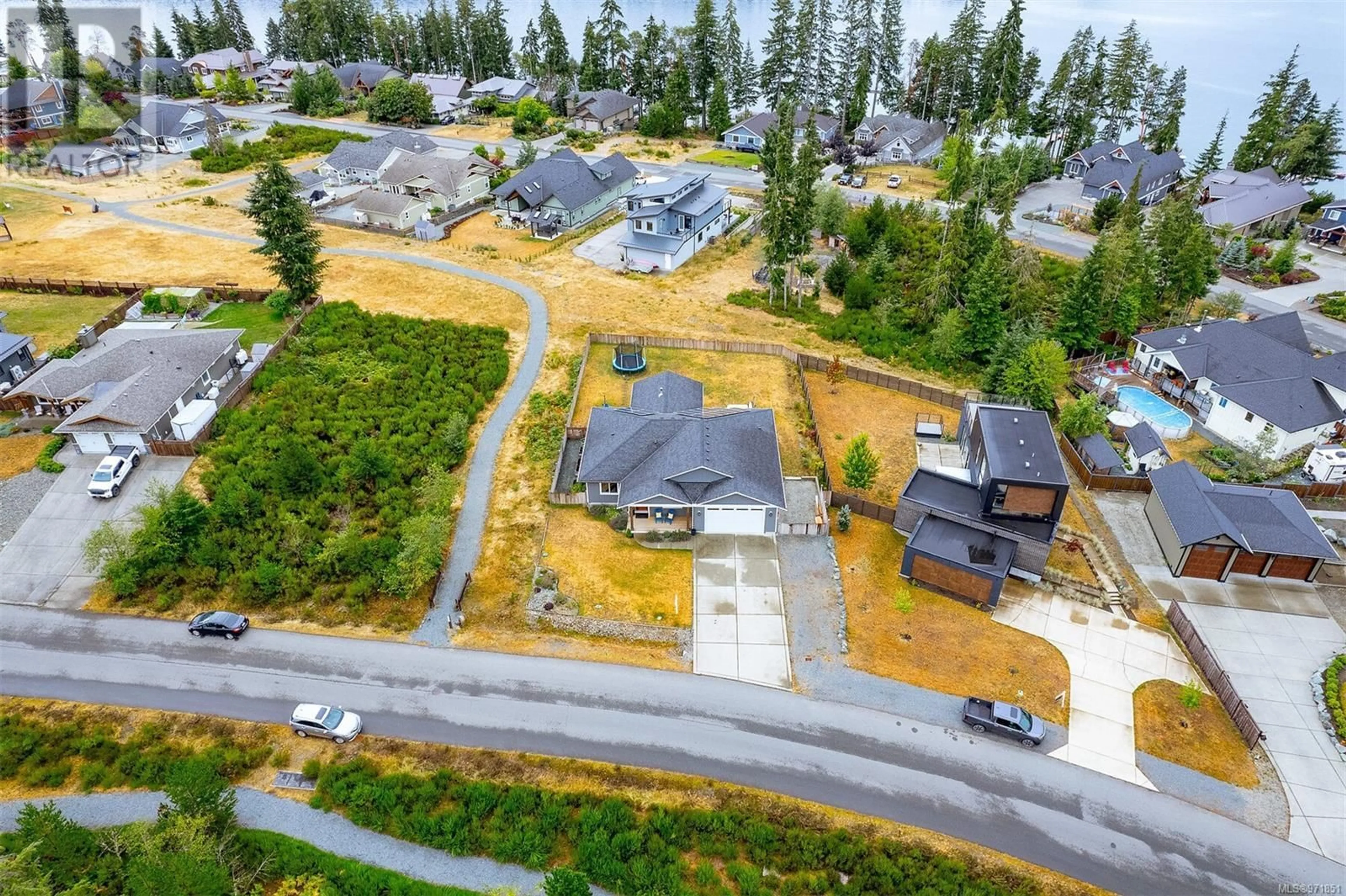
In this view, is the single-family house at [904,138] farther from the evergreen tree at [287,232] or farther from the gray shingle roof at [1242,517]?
the evergreen tree at [287,232]

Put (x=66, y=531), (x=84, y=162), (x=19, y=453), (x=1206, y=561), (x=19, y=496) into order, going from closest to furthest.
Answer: (x=1206, y=561) < (x=66, y=531) < (x=19, y=496) < (x=19, y=453) < (x=84, y=162)

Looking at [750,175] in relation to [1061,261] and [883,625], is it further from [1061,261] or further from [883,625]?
[883,625]

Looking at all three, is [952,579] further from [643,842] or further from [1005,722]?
[643,842]

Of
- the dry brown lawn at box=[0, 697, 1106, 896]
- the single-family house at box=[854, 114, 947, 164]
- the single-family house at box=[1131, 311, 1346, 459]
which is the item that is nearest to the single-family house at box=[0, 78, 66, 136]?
the dry brown lawn at box=[0, 697, 1106, 896]

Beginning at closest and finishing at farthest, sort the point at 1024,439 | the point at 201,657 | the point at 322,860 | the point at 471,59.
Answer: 1. the point at 322,860
2. the point at 201,657
3. the point at 1024,439
4. the point at 471,59

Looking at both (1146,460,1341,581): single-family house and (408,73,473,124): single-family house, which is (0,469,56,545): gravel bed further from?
(408,73,473,124): single-family house

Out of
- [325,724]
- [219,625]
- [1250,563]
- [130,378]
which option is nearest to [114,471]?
[130,378]

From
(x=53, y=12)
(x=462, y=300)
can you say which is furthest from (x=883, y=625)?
(x=53, y=12)
